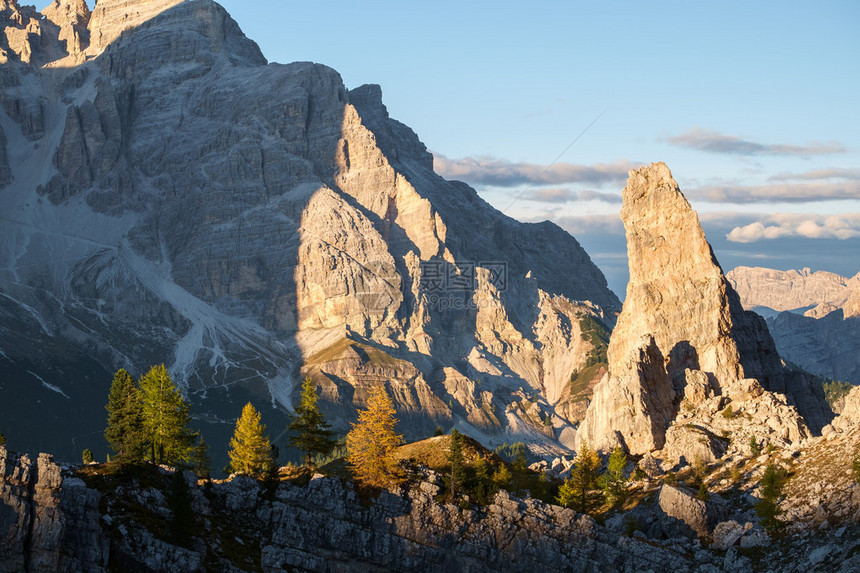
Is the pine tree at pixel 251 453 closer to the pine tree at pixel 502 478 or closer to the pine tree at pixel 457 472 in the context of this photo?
the pine tree at pixel 457 472

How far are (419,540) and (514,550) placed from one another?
488 inches

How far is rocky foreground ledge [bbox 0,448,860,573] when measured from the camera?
4284 inches

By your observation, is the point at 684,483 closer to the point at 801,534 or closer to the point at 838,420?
the point at 838,420

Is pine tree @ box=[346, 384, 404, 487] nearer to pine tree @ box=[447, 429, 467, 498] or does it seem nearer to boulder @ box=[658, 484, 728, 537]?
pine tree @ box=[447, 429, 467, 498]

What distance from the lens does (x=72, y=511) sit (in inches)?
4222

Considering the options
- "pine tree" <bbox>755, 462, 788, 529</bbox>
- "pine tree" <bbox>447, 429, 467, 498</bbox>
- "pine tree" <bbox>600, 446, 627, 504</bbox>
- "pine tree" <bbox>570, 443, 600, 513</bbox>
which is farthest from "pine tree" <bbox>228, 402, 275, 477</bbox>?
"pine tree" <bbox>755, 462, 788, 529</bbox>

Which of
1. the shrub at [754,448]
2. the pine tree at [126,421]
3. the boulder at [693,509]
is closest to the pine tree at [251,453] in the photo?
the pine tree at [126,421]

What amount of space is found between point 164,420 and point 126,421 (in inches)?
209

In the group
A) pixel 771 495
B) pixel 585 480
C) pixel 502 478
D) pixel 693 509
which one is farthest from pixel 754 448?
pixel 502 478

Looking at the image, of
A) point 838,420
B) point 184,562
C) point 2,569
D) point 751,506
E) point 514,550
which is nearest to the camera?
point 2,569

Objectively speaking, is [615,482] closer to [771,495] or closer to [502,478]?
[502,478]

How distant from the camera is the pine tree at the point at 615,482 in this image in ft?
527

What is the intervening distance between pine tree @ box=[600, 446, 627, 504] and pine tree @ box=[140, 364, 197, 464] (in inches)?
A: 2595

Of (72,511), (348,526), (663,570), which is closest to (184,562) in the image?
(72,511)
